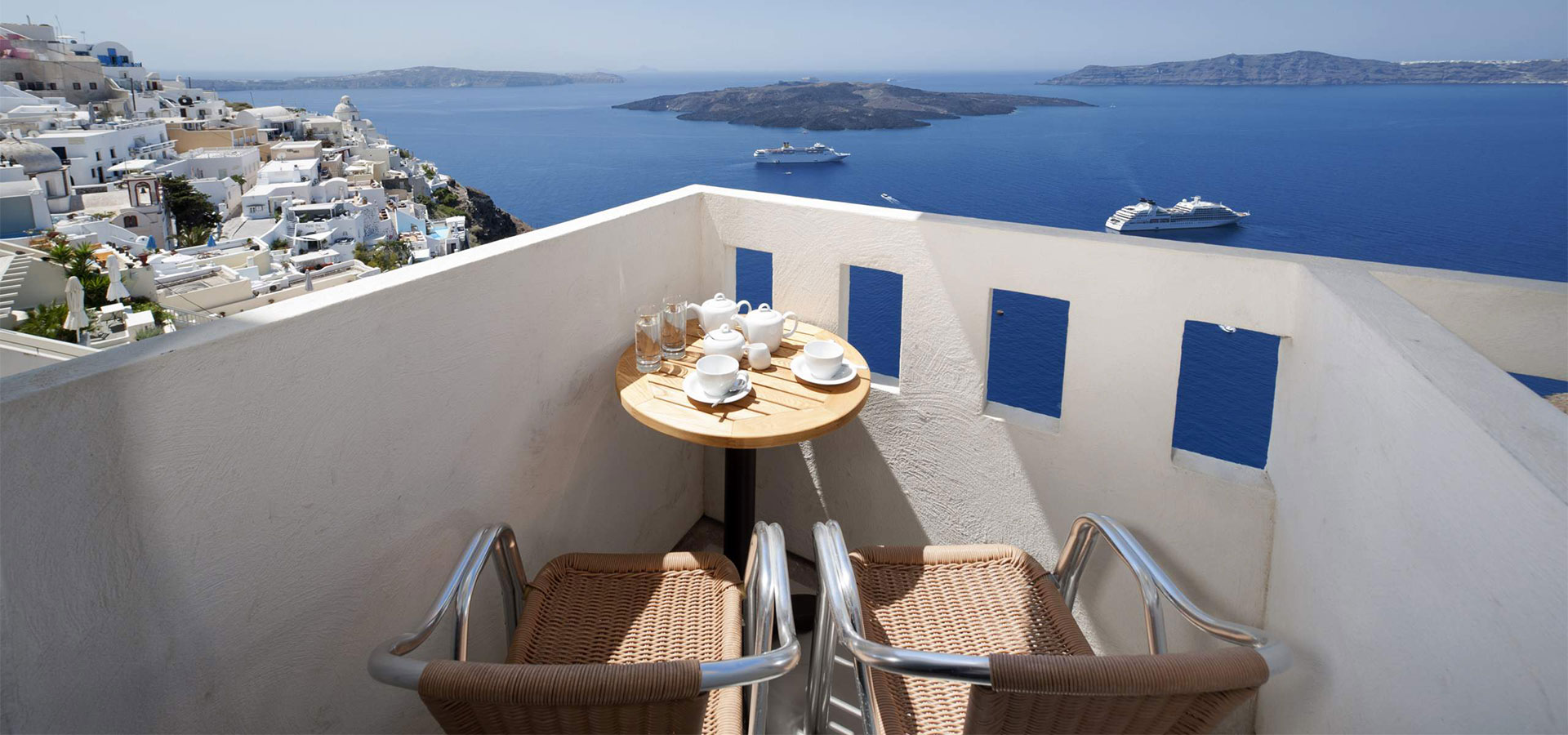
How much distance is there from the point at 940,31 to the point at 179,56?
72.9ft

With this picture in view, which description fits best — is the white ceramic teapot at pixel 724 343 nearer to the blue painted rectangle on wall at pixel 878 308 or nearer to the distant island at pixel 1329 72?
the blue painted rectangle on wall at pixel 878 308

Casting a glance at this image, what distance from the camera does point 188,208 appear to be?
17172mm

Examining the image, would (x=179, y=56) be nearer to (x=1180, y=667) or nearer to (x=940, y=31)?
(x=940, y=31)

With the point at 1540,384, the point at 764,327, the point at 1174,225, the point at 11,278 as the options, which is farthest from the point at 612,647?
the point at 11,278

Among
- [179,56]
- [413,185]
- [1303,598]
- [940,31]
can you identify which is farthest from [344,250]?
[1303,598]

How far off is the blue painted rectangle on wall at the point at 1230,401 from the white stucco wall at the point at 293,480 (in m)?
6.67

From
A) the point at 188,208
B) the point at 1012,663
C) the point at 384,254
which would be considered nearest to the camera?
the point at 1012,663

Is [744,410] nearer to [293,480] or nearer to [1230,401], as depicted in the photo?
[293,480]

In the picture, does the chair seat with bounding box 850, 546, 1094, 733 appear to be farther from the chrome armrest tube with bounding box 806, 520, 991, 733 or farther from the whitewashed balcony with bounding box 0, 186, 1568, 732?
the whitewashed balcony with bounding box 0, 186, 1568, 732

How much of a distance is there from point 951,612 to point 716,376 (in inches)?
26.3

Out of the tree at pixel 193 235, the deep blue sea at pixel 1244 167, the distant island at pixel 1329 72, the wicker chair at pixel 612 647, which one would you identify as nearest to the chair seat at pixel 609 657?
the wicker chair at pixel 612 647

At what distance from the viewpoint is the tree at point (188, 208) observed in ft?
55.1

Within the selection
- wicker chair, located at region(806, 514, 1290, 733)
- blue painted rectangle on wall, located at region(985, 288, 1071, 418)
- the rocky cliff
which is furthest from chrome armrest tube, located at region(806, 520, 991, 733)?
the rocky cliff

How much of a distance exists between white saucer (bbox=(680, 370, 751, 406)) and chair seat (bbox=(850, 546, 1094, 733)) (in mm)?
424
